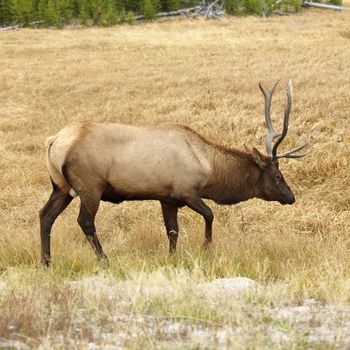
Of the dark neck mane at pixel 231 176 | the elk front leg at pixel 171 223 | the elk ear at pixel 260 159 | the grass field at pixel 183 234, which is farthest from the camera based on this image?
the elk ear at pixel 260 159

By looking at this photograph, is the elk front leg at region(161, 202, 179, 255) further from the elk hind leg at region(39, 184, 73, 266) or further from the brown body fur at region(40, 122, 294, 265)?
the elk hind leg at region(39, 184, 73, 266)

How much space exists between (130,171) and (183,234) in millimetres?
1798

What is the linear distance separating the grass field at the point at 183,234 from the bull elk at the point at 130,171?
406 millimetres

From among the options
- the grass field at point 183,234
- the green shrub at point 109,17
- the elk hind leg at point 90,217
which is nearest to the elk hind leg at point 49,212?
the grass field at point 183,234

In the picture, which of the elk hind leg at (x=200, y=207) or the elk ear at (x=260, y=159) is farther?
the elk ear at (x=260, y=159)

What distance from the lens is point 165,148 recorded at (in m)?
6.90

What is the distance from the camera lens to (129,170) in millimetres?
6746

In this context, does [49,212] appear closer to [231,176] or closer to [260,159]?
[231,176]

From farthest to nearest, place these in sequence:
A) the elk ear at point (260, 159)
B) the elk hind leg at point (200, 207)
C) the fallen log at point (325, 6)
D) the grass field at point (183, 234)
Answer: the fallen log at point (325, 6), the elk ear at point (260, 159), the elk hind leg at point (200, 207), the grass field at point (183, 234)

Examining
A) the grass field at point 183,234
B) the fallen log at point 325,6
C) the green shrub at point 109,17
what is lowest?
the green shrub at point 109,17

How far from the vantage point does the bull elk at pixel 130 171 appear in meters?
6.60

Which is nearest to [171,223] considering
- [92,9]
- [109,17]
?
[109,17]

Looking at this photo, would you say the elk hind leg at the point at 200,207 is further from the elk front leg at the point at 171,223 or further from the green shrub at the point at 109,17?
the green shrub at the point at 109,17

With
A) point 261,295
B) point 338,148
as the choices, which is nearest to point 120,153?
point 261,295
